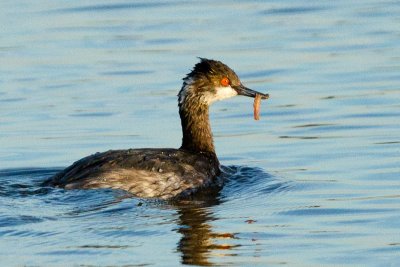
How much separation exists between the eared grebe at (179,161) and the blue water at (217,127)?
221mm

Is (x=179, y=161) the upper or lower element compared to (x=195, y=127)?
lower

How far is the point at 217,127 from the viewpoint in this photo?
634 inches

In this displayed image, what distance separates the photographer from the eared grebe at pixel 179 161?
12711 mm

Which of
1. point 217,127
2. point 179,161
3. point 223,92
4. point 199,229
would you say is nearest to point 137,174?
point 179,161

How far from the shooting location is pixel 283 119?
1619cm

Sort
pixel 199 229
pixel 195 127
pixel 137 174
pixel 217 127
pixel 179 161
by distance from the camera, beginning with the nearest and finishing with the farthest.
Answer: pixel 199 229
pixel 137 174
pixel 179 161
pixel 195 127
pixel 217 127

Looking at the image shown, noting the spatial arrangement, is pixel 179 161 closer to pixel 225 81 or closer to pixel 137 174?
pixel 137 174

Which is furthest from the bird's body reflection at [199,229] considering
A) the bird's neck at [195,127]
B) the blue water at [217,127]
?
the bird's neck at [195,127]

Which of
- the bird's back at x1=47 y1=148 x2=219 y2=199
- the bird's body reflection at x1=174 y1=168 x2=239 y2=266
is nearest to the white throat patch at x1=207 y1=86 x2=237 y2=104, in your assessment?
the bird's back at x1=47 y1=148 x2=219 y2=199

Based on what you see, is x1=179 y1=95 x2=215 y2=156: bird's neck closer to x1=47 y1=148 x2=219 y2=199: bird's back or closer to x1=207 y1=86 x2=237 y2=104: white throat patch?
x1=207 y1=86 x2=237 y2=104: white throat patch

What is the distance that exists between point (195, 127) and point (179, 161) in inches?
42.2

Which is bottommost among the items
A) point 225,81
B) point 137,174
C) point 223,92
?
point 137,174

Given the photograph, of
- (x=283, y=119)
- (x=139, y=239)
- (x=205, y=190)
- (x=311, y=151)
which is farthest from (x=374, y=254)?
(x=283, y=119)

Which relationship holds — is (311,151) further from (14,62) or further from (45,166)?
(14,62)
